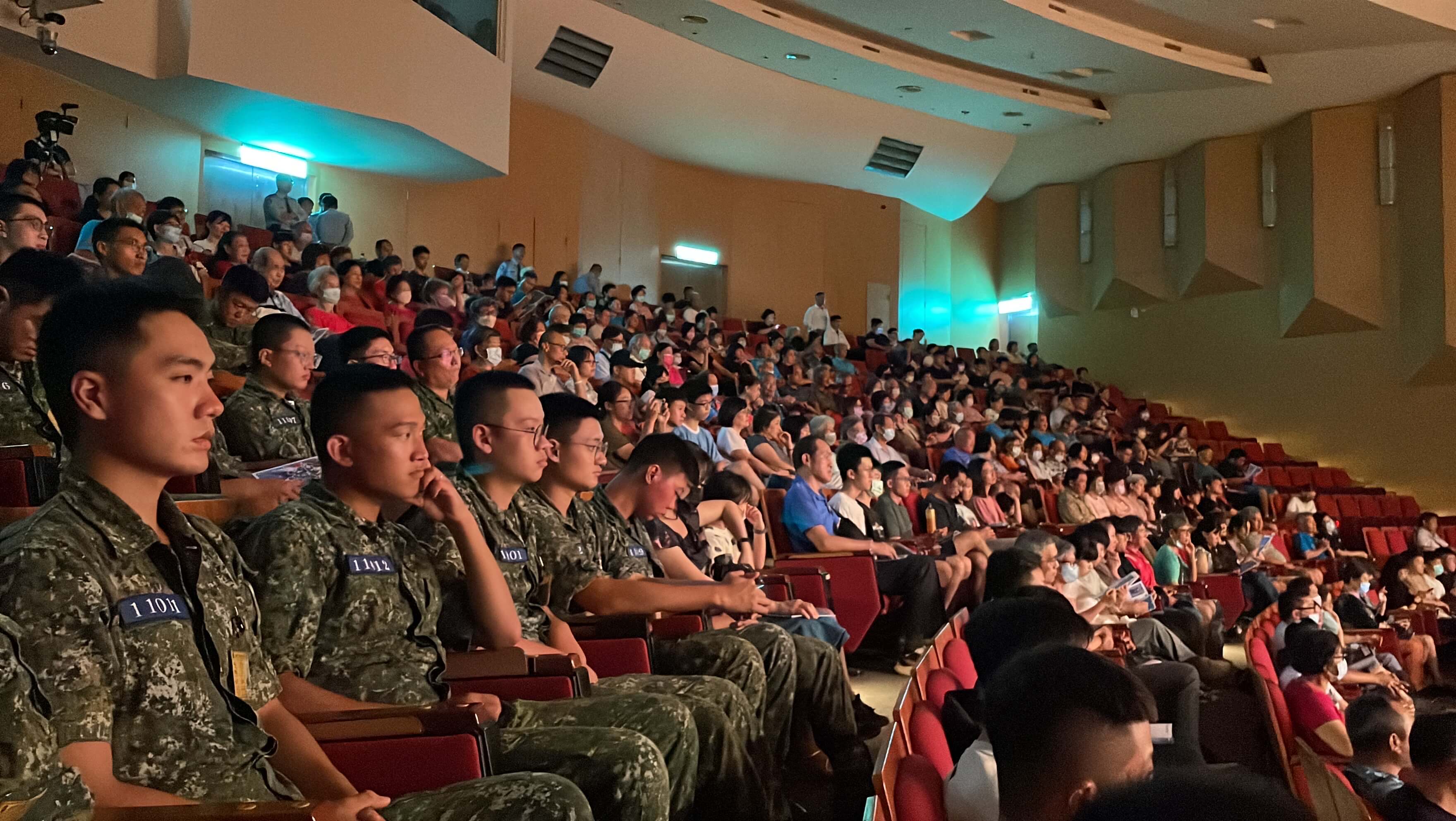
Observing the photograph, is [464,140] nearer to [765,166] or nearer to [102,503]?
[765,166]

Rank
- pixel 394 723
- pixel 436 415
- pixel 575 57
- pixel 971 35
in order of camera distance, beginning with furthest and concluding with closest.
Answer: pixel 575 57 → pixel 971 35 → pixel 436 415 → pixel 394 723

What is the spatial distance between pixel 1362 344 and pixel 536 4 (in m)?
7.87

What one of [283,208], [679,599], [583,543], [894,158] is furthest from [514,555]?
[894,158]

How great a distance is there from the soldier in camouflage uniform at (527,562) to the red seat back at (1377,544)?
7952 mm

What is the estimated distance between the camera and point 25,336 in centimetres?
256

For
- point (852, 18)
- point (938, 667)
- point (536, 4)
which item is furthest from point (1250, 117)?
point (938, 667)

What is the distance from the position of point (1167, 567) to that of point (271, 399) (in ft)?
16.1

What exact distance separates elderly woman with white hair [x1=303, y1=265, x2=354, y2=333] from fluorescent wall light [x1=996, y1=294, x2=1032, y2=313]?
10.6 meters

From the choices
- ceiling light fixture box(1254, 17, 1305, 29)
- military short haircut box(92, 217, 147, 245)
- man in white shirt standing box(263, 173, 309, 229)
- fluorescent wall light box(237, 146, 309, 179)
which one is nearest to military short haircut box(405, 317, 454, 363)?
military short haircut box(92, 217, 147, 245)

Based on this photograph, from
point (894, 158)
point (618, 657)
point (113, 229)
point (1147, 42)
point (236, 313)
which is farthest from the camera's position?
point (894, 158)

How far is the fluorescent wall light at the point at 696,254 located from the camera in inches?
505

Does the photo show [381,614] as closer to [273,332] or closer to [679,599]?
[679,599]

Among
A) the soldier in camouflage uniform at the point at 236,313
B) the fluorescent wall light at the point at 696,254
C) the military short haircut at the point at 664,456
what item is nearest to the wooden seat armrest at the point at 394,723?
the military short haircut at the point at 664,456

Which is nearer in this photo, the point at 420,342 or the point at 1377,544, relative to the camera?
the point at 420,342
